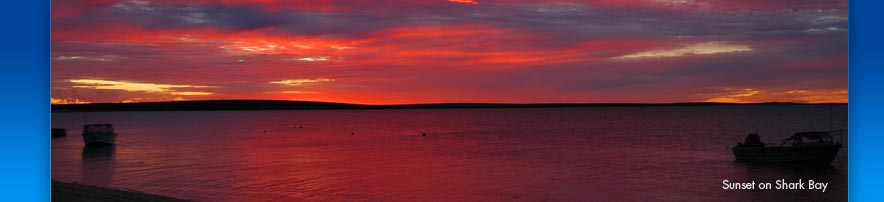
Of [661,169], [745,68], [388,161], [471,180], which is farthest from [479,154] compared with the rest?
[745,68]

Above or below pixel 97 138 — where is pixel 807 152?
above

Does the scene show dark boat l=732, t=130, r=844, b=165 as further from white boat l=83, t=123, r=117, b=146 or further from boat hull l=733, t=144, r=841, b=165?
white boat l=83, t=123, r=117, b=146

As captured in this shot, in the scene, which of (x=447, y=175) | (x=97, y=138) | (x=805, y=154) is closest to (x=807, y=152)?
(x=805, y=154)

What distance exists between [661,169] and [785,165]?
16.9ft

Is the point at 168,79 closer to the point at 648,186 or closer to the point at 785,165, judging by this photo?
the point at 648,186

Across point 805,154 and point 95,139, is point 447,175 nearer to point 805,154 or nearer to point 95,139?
point 805,154

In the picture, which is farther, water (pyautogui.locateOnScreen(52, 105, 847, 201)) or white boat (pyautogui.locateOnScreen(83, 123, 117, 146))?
white boat (pyautogui.locateOnScreen(83, 123, 117, 146))

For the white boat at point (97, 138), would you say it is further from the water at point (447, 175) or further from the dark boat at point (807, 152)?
the dark boat at point (807, 152)

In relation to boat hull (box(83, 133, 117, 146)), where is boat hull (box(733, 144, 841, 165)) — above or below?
above

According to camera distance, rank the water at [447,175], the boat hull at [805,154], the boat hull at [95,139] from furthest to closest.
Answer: the boat hull at [95,139] → the boat hull at [805,154] → the water at [447,175]

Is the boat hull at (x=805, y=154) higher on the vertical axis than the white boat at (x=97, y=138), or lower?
higher


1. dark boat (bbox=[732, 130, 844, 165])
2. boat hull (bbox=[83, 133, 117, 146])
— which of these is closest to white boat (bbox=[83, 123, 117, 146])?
boat hull (bbox=[83, 133, 117, 146])

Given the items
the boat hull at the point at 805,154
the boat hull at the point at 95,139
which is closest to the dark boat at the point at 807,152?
the boat hull at the point at 805,154

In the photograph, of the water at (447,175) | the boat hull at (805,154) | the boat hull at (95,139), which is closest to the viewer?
the water at (447,175)
